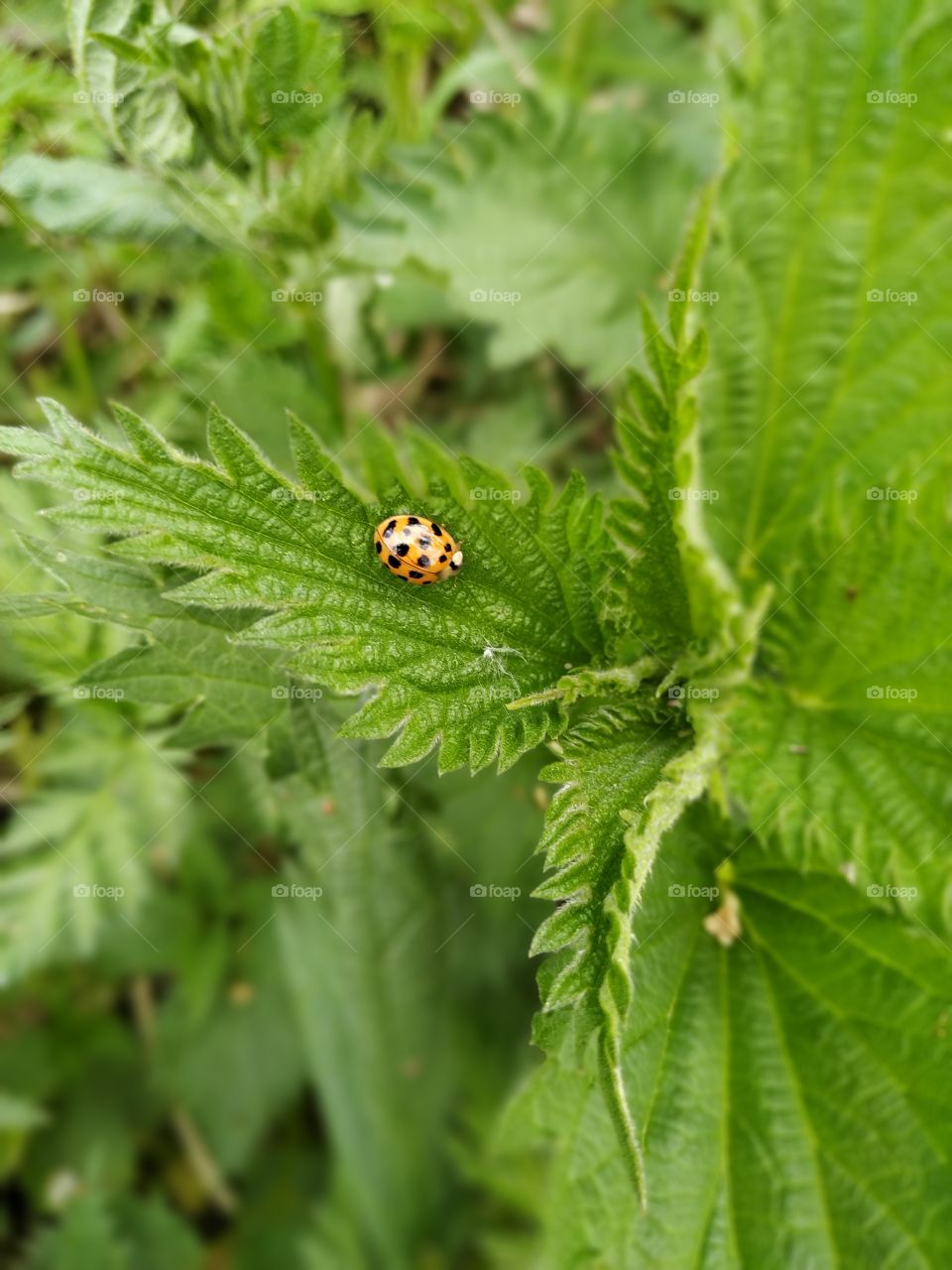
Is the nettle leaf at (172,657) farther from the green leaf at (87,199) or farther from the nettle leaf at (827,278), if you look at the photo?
the nettle leaf at (827,278)

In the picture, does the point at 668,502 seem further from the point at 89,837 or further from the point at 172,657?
the point at 89,837

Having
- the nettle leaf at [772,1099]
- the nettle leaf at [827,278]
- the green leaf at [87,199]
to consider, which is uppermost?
the nettle leaf at [827,278]

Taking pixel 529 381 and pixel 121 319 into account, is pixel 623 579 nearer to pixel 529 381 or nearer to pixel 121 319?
pixel 529 381

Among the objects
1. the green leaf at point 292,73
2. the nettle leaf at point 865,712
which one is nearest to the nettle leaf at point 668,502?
the nettle leaf at point 865,712

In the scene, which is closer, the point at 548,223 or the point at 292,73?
the point at 292,73

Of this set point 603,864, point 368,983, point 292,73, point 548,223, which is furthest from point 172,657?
point 548,223

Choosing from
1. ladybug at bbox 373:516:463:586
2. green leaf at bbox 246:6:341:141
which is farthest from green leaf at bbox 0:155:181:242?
ladybug at bbox 373:516:463:586

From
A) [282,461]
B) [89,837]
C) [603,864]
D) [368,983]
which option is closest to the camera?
[603,864]
